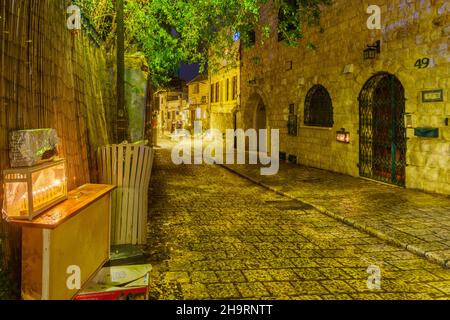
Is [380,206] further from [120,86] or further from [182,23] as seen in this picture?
Answer: [182,23]

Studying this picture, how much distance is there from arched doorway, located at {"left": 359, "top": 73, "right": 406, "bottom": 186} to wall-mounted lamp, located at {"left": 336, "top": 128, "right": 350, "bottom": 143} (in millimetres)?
596

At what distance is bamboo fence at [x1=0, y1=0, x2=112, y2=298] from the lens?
334 cm

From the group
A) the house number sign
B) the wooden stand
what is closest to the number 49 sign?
the house number sign

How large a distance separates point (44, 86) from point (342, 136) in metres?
11.6

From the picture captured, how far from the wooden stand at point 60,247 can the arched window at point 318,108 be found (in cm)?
1230

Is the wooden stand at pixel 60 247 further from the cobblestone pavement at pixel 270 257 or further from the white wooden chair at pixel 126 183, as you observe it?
the white wooden chair at pixel 126 183

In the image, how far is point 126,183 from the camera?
19.0 ft

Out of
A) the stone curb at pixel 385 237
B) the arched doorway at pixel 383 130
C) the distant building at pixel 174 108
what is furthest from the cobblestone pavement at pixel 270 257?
the distant building at pixel 174 108

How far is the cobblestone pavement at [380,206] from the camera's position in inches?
259

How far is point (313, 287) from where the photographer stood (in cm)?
483

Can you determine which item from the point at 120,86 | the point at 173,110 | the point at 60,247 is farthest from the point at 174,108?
the point at 60,247
